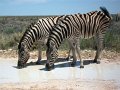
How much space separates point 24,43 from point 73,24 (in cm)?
204

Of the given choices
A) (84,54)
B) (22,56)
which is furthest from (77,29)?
(84,54)

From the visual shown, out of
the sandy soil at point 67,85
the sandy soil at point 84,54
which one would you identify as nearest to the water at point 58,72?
the sandy soil at point 67,85

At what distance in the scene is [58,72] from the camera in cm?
1273

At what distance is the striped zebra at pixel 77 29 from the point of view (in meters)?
13.2

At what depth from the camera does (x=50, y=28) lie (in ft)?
47.2

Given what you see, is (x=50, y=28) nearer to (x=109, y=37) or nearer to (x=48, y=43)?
Answer: (x=48, y=43)

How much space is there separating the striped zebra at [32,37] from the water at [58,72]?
17.3 inches

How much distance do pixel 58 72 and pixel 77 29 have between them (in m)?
2.09

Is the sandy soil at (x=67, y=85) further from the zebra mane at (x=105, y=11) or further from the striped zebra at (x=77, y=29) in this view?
the zebra mane at (x=105, y=11)

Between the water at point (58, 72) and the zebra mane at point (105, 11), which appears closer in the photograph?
the water at point (58, 72)

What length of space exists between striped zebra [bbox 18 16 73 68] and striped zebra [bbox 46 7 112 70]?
0.75 m

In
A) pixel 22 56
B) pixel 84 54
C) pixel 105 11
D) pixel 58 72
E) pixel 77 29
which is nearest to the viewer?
pixel 58 72

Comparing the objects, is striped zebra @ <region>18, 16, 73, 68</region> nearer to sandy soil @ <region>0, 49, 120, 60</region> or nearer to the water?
the water

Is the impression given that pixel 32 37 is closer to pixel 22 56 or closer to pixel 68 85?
pixel 22 56
